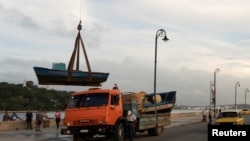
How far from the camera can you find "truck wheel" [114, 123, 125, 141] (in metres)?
20.2

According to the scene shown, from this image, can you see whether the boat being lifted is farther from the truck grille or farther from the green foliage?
the green foliage

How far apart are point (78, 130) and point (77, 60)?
428 centimetres

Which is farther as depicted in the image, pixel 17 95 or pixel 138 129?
Answer: pixel 17 95

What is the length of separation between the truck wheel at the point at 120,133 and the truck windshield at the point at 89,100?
4.92 ft

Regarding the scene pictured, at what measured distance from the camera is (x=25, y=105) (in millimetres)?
75500

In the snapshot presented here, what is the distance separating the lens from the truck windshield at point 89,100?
20109 mm

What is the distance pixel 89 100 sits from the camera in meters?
20.3

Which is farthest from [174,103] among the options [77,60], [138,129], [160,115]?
[77,60]

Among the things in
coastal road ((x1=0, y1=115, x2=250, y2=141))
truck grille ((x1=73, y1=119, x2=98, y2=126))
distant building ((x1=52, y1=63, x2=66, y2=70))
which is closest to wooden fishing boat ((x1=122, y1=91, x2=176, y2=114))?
coastal road ((x1=0, y1=115, x2=250, y2=141))

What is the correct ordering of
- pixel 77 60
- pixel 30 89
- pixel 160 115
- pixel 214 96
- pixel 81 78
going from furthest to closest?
pixel 30 89 → pixel 214 96 → pixel 160 115 → pixel 81 78 → pixel 77 60

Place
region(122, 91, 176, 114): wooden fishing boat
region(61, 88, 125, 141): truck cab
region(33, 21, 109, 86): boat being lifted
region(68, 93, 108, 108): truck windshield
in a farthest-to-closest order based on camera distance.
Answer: region(122, 91, 176, 114): wooden fishing boat
region(33, 21, 109, 86): boat being lifted
region(68, 93, 108, 108): truck windshield
region(61, 88, 125, 141): truck cab

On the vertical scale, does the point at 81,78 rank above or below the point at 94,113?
above

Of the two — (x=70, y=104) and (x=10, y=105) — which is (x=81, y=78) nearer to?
(x=70, y=104)

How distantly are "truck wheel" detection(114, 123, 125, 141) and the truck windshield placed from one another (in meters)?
1.50
